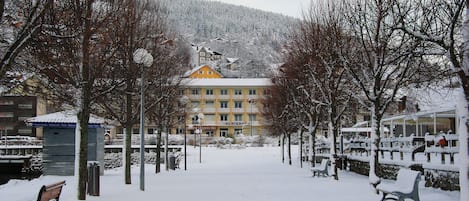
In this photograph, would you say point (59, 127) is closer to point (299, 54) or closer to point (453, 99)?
point (299, 54)

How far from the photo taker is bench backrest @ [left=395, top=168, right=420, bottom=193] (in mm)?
11258

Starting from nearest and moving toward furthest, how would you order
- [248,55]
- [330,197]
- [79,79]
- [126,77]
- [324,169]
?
1. [79,79]
2. [330,197]
3. [126,77]
4. [324,169]
5. [248,55]

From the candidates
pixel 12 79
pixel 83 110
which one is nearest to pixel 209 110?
pixel 83 110

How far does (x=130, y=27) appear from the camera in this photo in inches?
696

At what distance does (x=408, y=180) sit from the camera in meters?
11.7

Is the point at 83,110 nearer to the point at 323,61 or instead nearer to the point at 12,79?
the point at 12,79

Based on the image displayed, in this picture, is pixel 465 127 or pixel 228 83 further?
pixel 228 83

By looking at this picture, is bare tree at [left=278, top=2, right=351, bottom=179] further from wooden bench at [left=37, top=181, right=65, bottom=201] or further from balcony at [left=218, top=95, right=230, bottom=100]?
balcony at [left=218, top=95, right=230, bottom=100]

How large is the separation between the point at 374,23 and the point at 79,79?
8.30 metres

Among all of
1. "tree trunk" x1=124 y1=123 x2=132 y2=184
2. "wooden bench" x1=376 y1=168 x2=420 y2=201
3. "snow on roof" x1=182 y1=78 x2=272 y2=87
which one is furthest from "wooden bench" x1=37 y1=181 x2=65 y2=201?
"snow on roof" x1=182 y1=78 x2=272 y2=87

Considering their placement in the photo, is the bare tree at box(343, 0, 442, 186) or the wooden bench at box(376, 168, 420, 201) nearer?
the wooden bench at box(376, 168, 420, 201)

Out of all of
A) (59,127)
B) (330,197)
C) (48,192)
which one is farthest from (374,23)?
(59,127)

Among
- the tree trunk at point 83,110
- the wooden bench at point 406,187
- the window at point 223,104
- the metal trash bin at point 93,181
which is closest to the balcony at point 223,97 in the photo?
the window at point 223,104

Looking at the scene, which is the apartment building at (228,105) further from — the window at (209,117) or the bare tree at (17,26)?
the bare tree at (17,26)
